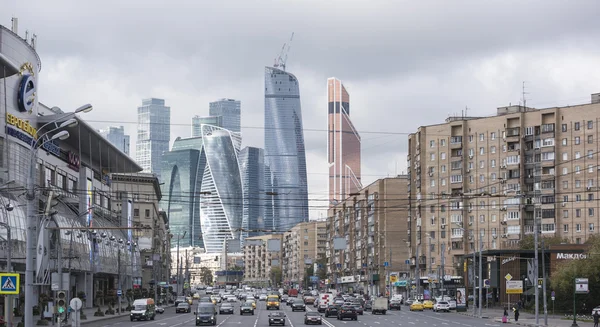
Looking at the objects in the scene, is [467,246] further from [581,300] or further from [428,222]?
[581,300]

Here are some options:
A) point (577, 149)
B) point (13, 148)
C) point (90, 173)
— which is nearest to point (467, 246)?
point (577, 149)

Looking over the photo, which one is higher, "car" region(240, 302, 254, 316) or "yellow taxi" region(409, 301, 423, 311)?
"car" region(240, 302, 254, 316)

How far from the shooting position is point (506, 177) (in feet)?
457

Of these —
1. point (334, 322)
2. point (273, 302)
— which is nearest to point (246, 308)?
point (273, 302)

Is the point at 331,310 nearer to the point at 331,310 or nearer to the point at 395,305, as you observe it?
the point at 331,310

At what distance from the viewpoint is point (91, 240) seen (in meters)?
103

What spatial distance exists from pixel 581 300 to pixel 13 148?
60144 mm

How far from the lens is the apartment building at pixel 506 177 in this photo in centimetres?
13200

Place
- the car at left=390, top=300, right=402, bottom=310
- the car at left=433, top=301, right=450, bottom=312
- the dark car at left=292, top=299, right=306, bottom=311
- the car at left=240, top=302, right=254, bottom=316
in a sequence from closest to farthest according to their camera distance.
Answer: the car at left=240, top=302, right=254, bottom=316
the dark car at left=292, top=299, right=306, bottom=311
the car at left=433, top=301, right=450, bottom=312
the car at left=390, top=300, right=402, bottom=310

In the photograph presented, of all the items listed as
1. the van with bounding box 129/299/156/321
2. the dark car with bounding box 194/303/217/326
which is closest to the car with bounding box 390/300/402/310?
the van with bounding box 129/299/156/321

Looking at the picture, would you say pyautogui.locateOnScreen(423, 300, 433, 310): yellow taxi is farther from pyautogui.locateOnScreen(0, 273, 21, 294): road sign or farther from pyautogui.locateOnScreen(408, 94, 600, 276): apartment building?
pyautogui.locateOnScreen(0, 273, 21, 294): road sign

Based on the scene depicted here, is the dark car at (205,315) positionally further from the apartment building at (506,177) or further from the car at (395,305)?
the apartment building at (506,177)

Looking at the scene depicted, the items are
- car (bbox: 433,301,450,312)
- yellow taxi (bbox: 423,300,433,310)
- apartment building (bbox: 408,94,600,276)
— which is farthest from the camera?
apartment building (bbox: 408,94,600,276)

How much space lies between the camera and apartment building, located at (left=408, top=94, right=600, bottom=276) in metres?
132
